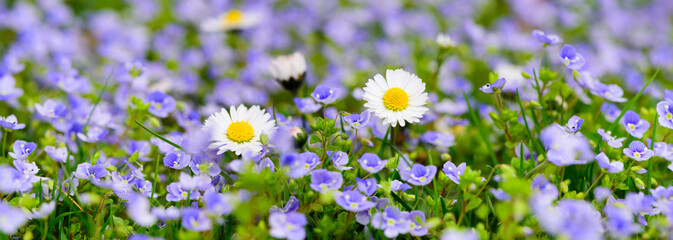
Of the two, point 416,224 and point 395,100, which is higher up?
point 395,100

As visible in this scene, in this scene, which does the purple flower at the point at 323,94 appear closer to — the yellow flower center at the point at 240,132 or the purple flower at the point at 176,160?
the yellow flower center at the point at 240,132

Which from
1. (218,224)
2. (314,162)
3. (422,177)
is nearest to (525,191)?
(422,177)

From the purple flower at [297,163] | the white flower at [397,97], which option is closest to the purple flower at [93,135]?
the purple flower at [297,163]

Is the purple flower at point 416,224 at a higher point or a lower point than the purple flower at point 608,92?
higher

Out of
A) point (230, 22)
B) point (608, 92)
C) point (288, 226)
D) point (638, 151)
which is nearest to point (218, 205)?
point (288, 226)

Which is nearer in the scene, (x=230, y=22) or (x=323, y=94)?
(x=323, y=94)

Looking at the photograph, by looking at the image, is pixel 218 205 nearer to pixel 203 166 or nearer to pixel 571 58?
pixel 203 166
